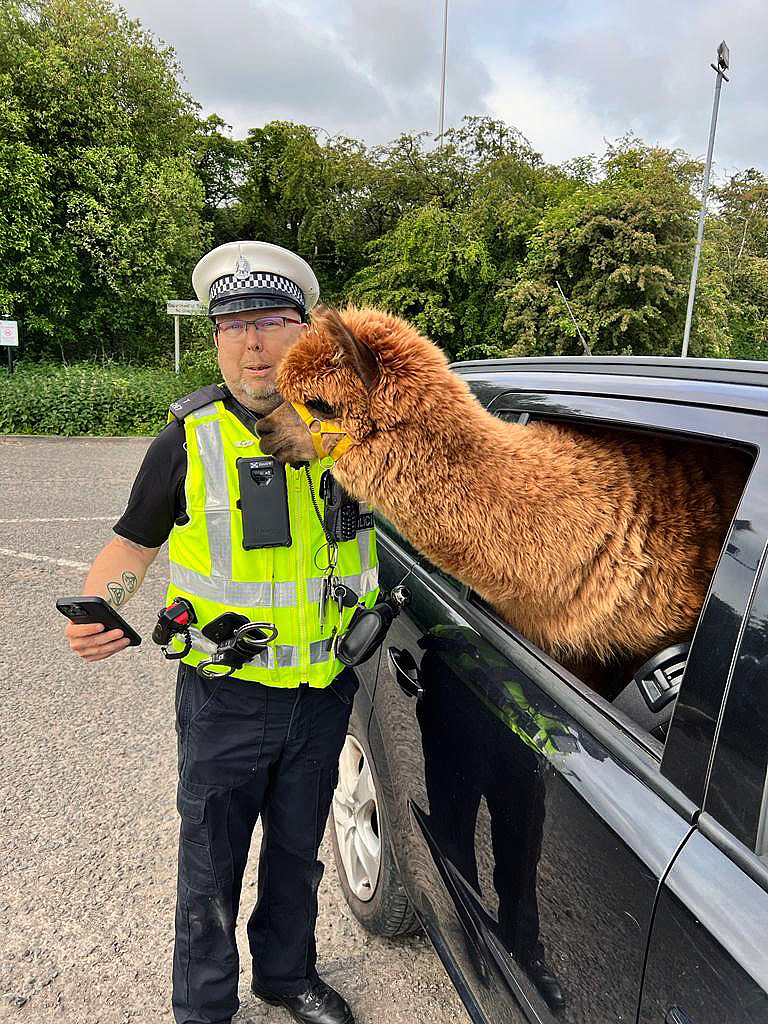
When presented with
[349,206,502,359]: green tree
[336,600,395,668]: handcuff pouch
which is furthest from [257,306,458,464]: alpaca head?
[349,206,502,359]: green tree

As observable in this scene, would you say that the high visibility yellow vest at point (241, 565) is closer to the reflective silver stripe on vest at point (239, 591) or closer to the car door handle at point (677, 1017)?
the reflective silver stripe on vest at point (239, 591)

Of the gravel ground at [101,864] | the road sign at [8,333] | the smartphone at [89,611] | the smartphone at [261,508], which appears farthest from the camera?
the road sign at [8,333]

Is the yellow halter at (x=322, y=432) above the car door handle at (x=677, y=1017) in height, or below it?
above

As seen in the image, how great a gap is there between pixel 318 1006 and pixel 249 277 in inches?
90.3

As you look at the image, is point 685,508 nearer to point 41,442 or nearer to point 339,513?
point 339,513

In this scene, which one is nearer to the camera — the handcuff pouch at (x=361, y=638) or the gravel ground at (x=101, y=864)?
the handcuff pouch at (x=361, y=638)

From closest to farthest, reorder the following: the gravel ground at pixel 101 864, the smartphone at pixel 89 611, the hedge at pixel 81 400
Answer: the smartphone at pixel 89 611
the gravel ground at pixel 101 864
the hedge at pixel 81 400

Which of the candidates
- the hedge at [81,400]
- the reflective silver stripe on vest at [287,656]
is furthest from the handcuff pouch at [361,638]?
the hedge at [81,400]

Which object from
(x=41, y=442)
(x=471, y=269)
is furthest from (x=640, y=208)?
(x=41, y=442)

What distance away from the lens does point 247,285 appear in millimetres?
1931

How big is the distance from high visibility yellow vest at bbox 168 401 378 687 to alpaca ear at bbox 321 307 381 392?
13.3 inches

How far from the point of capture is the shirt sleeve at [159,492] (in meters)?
1.88

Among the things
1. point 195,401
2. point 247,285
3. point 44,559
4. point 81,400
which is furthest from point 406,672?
point 81,400

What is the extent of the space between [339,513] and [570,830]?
3.27ft
